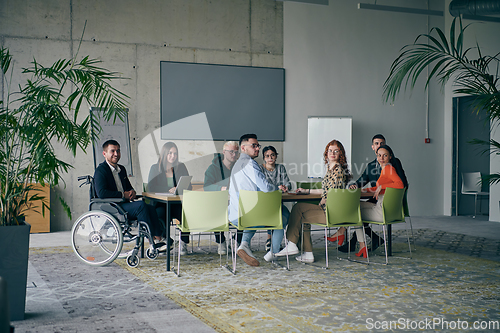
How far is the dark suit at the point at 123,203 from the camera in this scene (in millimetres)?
5348

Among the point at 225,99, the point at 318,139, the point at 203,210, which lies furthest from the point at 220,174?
the point at 318,139

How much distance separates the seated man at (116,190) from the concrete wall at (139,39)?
321 centimetres

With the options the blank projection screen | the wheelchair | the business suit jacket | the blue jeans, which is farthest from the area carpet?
the blank projection screen

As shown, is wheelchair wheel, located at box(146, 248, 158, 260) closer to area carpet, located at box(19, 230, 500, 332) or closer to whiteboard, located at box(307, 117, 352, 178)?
area carpet, located at box(19, 230, 500, 332)

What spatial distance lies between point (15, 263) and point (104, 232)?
177 cm

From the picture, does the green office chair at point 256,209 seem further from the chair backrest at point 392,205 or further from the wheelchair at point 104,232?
the chair backrest at point 392,205

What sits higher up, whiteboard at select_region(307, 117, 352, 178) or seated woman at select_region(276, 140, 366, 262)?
whiteboard at select_region(307, 117, 352, 178)

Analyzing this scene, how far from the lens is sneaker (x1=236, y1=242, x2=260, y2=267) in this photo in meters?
5.31

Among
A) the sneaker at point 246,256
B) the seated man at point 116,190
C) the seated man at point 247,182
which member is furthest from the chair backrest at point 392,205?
the seated man at point 116,190

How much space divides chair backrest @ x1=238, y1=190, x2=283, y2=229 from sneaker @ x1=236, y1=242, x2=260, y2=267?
1.50 feet

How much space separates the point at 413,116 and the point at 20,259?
9559 mm

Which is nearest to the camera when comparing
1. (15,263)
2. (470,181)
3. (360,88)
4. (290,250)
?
(15,263)

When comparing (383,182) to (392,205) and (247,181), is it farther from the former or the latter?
(247,181)

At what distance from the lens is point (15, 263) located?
3.40 meters
